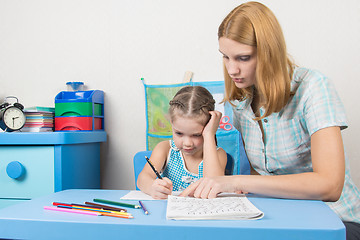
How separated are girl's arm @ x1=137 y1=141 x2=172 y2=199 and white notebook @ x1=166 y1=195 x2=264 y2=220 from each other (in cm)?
10

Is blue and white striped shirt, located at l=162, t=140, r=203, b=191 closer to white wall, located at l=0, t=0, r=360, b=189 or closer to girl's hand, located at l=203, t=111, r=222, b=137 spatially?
girl's hand, located at l=203, t=111, r=222, b=137

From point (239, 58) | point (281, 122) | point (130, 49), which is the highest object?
point (130, 49)

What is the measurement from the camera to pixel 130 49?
78.6 inches

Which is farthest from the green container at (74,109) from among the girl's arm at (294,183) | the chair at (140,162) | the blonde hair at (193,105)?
the girl's arm at (294,183)

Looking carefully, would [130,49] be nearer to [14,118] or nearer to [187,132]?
[14,118]

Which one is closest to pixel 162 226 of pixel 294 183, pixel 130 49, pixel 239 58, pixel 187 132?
pixel 294 183

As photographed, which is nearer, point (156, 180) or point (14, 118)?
point (156, 180)

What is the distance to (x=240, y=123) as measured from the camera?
1.36 meters

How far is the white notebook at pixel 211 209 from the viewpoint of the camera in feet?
2.18

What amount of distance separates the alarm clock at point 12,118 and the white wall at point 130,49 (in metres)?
0.35

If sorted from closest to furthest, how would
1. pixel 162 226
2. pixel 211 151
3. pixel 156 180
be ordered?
pixel 162 226
pixel 156 180
pixel 211 151

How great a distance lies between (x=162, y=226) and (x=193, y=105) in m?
0.79

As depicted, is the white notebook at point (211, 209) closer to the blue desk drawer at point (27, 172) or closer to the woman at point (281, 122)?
the woman at point (281, 122)

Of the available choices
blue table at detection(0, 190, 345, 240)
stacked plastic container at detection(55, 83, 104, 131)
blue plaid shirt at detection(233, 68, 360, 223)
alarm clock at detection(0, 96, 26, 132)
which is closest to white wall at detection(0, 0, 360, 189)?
stacked plastic container at detection(55, 83, 104, 131)
